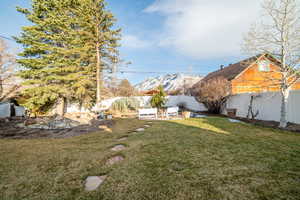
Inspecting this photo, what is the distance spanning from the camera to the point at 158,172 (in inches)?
85.9

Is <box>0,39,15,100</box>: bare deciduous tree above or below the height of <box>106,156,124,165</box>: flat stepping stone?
above

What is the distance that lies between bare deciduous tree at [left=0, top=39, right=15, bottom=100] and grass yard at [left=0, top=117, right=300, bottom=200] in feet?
46.8

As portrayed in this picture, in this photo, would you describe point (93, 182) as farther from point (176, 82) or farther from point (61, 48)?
point (176, 82)

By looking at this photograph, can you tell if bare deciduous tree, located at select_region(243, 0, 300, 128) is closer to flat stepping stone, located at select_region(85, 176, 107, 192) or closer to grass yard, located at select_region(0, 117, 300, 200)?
grass yard, located at select_region(0, 117, 300, 200)

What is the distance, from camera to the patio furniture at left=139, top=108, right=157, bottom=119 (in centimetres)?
879

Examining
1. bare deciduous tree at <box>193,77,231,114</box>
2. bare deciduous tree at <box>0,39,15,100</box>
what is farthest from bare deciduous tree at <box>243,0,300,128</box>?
bare deciduous tree at <box>0,39,15,100</box>

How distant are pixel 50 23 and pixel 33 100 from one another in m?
5.96

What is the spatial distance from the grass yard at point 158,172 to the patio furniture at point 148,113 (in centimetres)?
539

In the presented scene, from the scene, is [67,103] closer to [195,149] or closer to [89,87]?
[89,87]

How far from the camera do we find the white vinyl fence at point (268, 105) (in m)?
6.25

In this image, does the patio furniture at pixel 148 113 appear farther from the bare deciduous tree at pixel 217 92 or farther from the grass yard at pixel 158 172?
the grass yard at pixel 158 172

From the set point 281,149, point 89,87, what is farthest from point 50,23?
point 281,149

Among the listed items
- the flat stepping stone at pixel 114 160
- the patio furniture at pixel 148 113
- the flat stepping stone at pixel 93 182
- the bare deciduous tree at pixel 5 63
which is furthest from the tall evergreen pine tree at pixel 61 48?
the flat stepping stone at pixel 93 182

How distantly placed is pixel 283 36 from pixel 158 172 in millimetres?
8509
